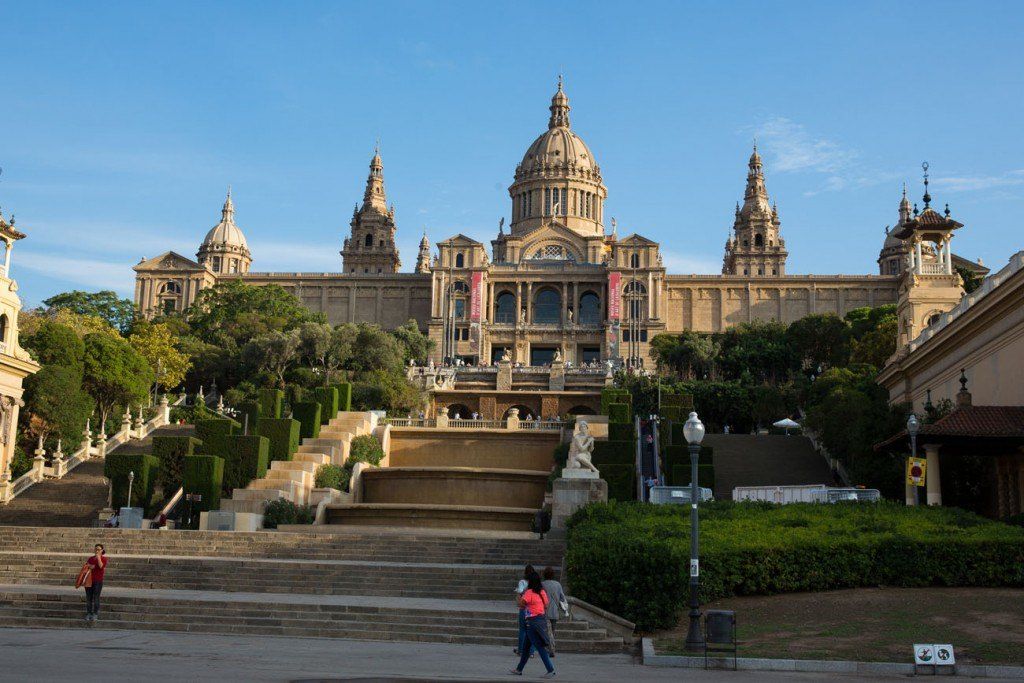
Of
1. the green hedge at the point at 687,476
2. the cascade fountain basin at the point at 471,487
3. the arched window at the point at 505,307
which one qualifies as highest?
the arched window at the point at 505,307

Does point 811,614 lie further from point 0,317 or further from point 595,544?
point 0,317

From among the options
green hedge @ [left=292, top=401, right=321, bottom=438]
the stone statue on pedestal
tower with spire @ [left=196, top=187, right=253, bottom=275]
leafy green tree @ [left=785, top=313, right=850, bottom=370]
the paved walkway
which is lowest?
the paved walkway

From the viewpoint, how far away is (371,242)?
132250 mm

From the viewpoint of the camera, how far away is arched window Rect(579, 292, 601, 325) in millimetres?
109625

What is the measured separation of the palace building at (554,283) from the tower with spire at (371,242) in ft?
0.55

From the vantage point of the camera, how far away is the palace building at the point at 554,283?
346 ft

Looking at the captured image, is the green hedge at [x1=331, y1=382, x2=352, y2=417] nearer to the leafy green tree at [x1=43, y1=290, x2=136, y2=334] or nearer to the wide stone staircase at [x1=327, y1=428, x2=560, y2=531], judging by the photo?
the wide stone staircase at [x1=327, y1=428, x2=560, y2=531]

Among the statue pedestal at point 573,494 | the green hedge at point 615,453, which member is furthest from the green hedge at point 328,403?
the statue pedestal at point 573,494

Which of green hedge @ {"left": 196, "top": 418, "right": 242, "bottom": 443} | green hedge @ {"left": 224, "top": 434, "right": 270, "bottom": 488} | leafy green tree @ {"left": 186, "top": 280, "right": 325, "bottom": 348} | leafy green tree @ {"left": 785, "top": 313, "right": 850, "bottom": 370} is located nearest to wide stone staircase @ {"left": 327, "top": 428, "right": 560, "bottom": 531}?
green hedge @ {"left": 224, "top": 434, "right": 270, "bottom": 488}

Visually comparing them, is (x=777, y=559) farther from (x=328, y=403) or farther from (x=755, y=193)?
(x=755, y=193)

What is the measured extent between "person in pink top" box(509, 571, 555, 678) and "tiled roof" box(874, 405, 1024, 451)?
15028mm

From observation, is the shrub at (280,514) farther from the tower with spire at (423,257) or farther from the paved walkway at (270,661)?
the tower with spire at (423,257)

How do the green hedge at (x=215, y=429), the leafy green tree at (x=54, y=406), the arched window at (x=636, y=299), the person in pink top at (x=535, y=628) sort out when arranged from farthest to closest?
the arched window at (x=636, y=299)
the leafy green tree at (x=54, y=406)
the green hedge at (x=215, y=429)
the person in pink top at (x=535, y=628)

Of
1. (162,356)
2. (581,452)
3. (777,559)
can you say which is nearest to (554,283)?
(162,356)
